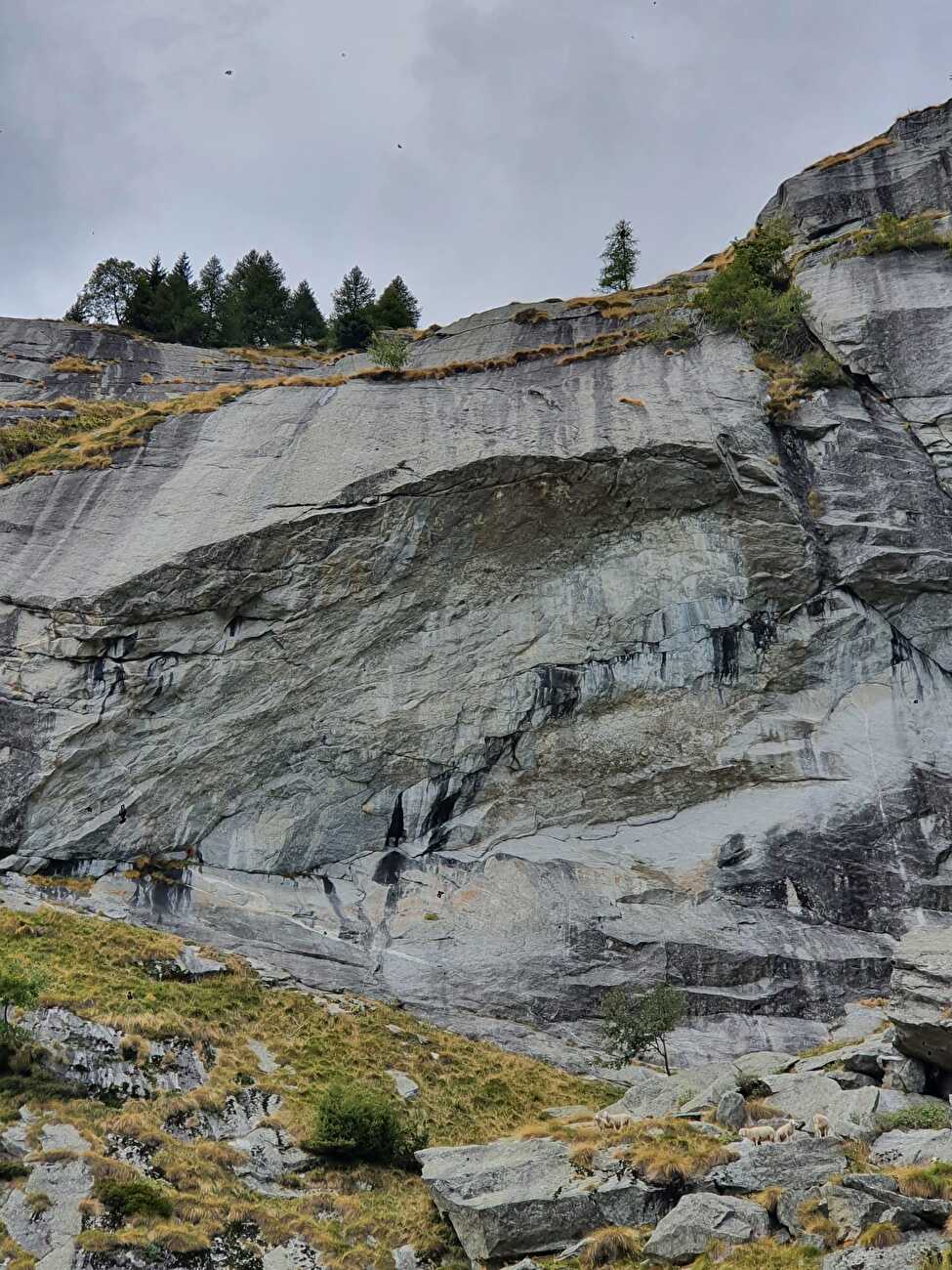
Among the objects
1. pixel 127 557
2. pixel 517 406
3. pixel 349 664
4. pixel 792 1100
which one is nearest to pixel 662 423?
pixel 517 406

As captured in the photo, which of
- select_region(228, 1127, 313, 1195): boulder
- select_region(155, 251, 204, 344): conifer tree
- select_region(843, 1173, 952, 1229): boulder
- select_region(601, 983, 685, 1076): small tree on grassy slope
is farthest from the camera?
select_region(155, 251, 204, 344): conifer tree

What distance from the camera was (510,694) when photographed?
30672 millimetres

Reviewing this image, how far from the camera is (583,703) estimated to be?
3047 centimetres

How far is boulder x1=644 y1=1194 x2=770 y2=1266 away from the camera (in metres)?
12.5

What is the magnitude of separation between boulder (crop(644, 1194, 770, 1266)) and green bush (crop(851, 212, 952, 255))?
117ft

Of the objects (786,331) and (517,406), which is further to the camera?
(786,331)

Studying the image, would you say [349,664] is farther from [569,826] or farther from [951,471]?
[951,471]

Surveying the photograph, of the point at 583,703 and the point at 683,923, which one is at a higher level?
the point at 583,703

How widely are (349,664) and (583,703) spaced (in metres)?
7.33

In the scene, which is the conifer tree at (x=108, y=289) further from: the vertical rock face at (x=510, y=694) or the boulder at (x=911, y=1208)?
the boulder at (x=911, y=1208)

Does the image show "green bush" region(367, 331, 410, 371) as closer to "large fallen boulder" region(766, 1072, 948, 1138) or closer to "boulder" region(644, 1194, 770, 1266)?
"large fallen boulder" region(766, 1072, 948, 1138)

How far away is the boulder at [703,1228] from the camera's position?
12516mm

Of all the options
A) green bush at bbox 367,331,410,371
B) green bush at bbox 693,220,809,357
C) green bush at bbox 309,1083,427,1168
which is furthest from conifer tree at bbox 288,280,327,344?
green bush at bbox 309,1083,427,1168

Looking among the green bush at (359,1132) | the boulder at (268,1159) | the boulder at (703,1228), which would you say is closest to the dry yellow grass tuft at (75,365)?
the boulder at (268,1159)
